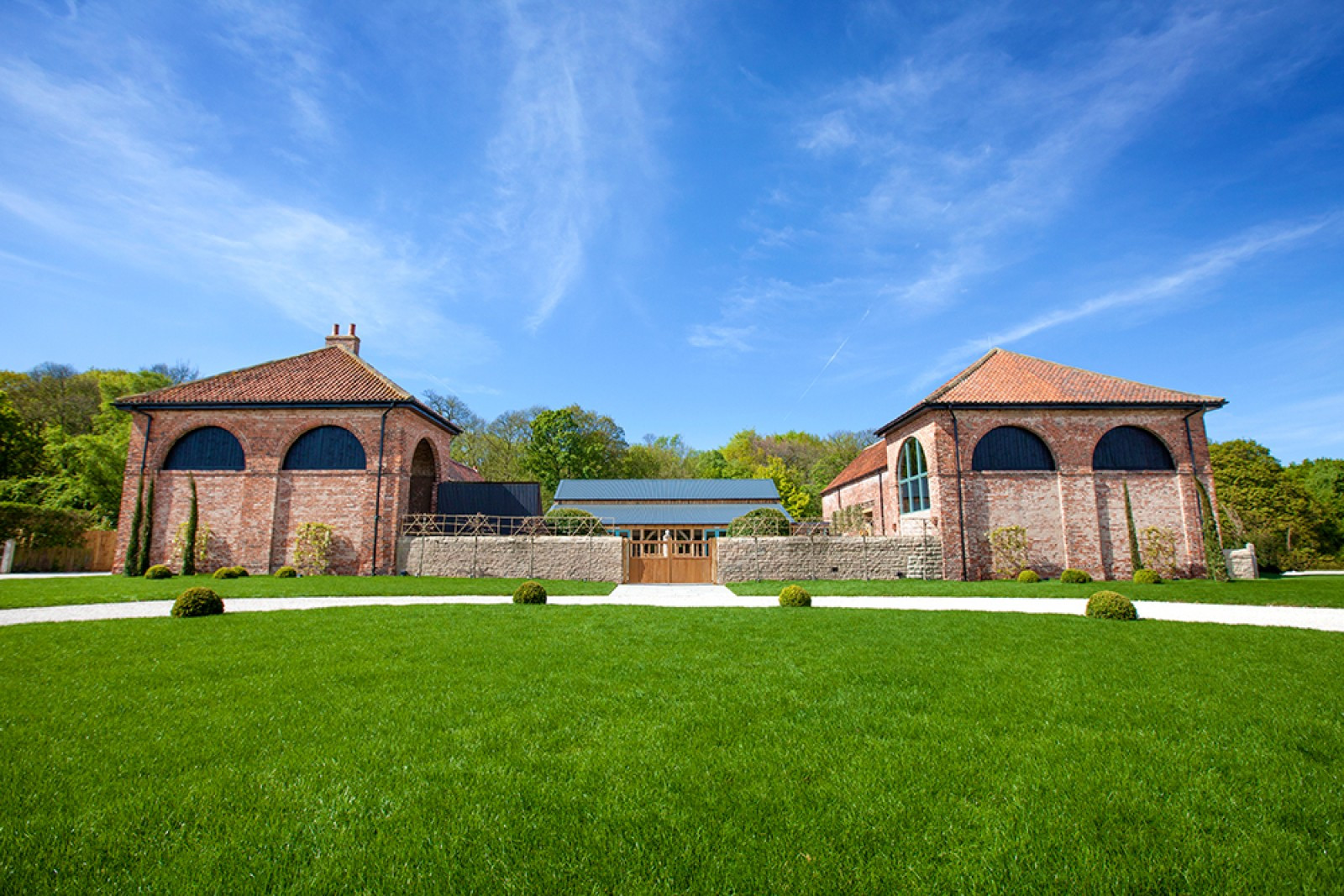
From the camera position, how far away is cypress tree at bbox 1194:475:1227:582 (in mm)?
21547

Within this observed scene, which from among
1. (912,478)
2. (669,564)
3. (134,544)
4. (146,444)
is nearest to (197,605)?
(669,564)

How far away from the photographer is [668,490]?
37531 millimetres

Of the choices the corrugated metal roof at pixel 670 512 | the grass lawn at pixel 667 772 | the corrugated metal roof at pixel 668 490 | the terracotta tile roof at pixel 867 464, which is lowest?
the grass lawn at pixel 667 772

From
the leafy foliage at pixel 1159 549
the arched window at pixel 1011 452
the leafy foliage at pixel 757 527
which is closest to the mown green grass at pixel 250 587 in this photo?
the leafy foliage at pixel 757 527

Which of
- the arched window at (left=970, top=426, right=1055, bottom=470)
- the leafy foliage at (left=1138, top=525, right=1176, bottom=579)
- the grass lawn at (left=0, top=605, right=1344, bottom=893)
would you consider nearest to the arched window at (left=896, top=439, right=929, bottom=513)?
the arched window at (left=970, top=426, right=1055, bottom=470)

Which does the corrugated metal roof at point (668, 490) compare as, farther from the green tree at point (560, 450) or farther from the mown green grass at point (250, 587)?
the mown green grass at point (250, 587)

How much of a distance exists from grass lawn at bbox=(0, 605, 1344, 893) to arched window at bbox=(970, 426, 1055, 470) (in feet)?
52.3

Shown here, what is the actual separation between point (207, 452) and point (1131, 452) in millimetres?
37005

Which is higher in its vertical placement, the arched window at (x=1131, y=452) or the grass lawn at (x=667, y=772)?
the arched window at (x=1131, y=452)

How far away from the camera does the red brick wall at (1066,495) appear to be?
22.4 m

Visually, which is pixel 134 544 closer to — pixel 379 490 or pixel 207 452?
pixel 207 452

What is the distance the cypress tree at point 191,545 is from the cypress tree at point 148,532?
4.10ft

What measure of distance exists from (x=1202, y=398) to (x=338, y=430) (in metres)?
34.0

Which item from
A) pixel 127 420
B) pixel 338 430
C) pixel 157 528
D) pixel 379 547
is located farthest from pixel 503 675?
pixel 127 420
